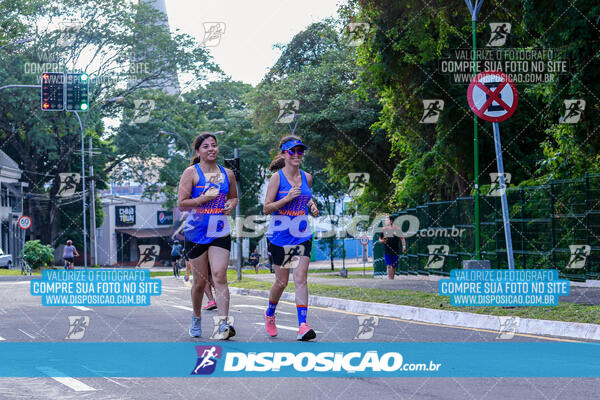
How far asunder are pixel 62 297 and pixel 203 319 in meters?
4.74

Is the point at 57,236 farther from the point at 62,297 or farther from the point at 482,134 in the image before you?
the point at 62,297

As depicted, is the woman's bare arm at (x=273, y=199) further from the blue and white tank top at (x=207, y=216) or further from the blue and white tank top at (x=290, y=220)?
the blue and white tank top at (x=207, y=216)

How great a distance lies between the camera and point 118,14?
45719 millimetres

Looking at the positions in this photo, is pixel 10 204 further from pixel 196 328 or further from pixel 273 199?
pixel 273 199

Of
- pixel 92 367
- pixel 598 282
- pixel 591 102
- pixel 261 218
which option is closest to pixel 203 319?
pixel 92 367

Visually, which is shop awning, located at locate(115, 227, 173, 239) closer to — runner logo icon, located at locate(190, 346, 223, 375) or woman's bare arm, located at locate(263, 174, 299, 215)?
woman's bare arm, located at locate(263, 174, 299, 215)

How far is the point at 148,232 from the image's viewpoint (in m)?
65.9

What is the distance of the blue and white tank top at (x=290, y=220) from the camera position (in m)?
8.51

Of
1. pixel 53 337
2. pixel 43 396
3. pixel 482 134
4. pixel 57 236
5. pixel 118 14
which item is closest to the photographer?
pixel 43 396

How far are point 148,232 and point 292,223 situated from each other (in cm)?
5857

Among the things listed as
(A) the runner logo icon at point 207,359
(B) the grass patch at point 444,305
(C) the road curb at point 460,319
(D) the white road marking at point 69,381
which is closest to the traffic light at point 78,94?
(B) the grass patch at point 444,305

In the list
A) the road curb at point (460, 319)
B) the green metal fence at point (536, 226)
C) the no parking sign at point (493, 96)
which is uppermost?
the no parking sign at point (493, 96)

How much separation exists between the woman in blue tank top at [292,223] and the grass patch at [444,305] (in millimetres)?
3427

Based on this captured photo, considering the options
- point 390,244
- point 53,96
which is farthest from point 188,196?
point 53,96
